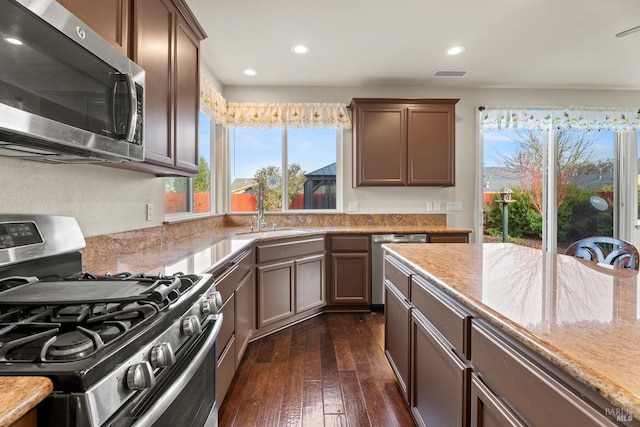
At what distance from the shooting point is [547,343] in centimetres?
73

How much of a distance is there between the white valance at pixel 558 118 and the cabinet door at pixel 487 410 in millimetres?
3891

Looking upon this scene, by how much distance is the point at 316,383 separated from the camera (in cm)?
221

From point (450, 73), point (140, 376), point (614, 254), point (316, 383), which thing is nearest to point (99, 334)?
point (140, 376)

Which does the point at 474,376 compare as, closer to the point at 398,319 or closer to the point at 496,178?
the point at 398,319

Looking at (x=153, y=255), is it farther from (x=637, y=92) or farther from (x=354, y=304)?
(x=637, y=92)

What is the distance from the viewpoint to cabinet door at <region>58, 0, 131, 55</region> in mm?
1218

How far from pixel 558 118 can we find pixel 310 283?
3657mm

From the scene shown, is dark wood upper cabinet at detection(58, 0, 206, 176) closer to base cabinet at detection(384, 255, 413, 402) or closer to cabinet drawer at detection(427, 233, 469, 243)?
base cabinet at detection(384, 255, 413, 402)

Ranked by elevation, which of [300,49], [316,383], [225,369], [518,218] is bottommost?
[316,383]

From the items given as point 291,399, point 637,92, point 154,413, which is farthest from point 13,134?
point 637,92

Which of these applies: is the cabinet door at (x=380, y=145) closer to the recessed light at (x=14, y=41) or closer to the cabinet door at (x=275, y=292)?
the cabinet door at (x=275, y=292)

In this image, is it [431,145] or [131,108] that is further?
[431,145]

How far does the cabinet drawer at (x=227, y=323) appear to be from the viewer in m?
1.82

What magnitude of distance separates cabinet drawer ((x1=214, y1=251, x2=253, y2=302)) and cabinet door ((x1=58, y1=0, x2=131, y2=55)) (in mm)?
1150
